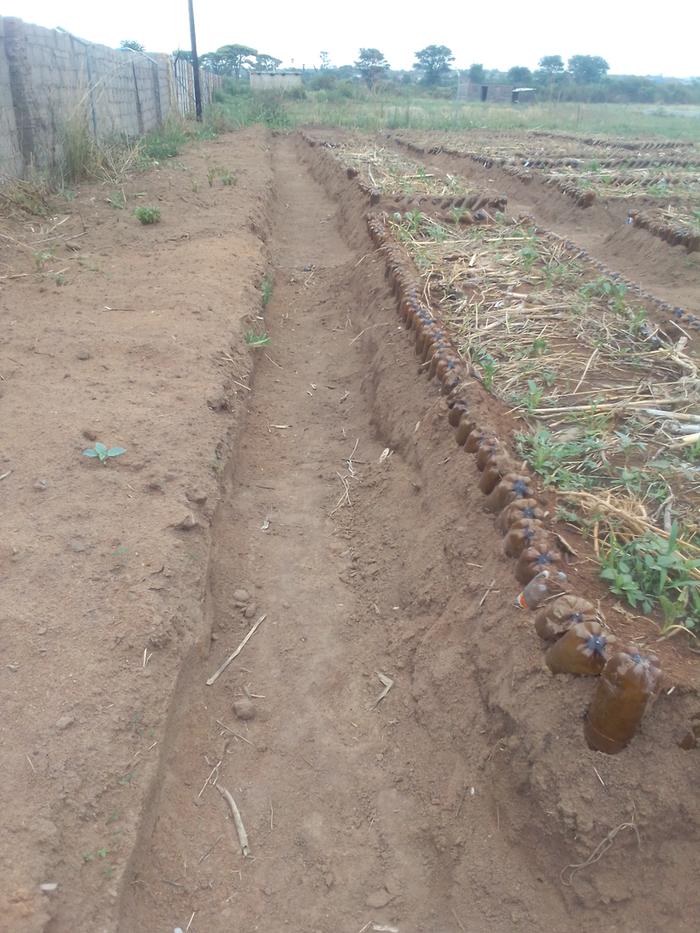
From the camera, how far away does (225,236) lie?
7801mm

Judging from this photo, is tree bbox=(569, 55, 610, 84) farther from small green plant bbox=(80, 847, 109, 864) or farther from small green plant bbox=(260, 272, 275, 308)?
small green plant bbox=(80, 847, 109, 864)

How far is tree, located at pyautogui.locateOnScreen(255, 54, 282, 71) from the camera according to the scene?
5642cm

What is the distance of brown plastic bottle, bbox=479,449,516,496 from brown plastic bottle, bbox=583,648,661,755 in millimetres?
1222

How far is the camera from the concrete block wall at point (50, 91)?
8469 mm

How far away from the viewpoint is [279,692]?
3.16 m

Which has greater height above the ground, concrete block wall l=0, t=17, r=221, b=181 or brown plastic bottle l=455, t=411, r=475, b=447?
concrete block wall l=0, t=17, r=221, b=181

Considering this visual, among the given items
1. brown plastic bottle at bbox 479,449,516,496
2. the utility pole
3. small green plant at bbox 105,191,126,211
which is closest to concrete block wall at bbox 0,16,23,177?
small green plant at bbox 105,191,126,211

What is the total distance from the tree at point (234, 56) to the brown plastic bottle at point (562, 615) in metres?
60.0

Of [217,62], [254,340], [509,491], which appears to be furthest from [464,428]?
[217,62]

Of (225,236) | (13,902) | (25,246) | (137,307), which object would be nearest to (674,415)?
(13,902)

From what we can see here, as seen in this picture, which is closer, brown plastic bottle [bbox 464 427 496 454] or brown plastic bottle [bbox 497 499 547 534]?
brown plastic bottle [bbox 497 499 547 534]

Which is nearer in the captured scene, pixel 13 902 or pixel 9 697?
pixel 13 902

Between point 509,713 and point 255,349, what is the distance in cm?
419

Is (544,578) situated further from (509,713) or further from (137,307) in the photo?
(137,307)
